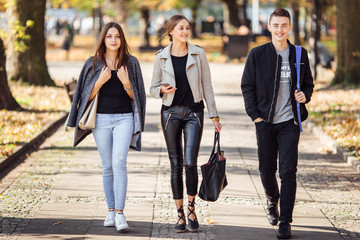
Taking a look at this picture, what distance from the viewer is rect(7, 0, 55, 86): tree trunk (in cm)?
1895

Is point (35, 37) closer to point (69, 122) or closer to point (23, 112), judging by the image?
point (23, 112)

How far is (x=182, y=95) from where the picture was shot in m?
6.08

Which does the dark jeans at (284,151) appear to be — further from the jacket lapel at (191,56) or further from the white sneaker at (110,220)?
the white sneaker at (110,220)

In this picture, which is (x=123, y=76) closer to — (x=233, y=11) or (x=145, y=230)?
(x=145, y=230)

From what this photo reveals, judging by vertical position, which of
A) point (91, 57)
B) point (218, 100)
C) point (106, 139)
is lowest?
point (218, 100)

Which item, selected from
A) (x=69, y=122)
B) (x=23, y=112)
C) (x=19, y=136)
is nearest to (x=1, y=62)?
(x=23, y=112)

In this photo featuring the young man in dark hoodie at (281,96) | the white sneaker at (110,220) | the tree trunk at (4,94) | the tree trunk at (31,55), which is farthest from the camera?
the tree trunk at (31,55)

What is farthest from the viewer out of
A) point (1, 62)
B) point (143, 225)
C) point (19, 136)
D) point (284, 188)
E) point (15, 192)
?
point (1, 62)

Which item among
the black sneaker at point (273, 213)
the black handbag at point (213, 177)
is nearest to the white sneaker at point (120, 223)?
the black handbag at point (213, 177)

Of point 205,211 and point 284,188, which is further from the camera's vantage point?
point 205,211

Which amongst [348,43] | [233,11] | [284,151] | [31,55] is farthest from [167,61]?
[233,11]

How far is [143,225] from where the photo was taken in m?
6.41

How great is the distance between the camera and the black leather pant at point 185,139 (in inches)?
239

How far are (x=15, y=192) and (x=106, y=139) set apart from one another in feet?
6.88
